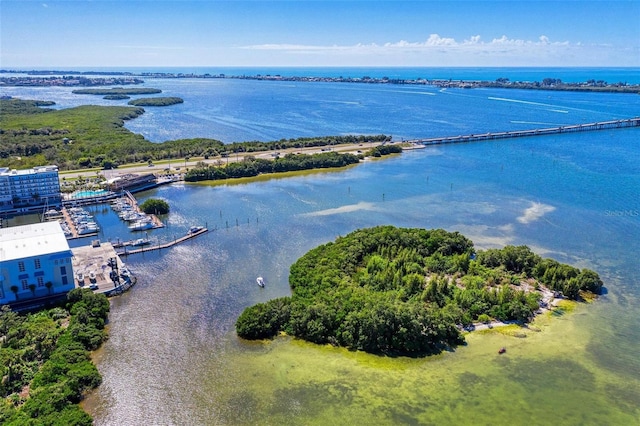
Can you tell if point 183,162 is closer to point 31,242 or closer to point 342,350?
point 31,242

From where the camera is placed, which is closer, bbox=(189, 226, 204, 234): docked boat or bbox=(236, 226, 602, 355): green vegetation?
bbox=(236, 226, 602, 355): green vegetation

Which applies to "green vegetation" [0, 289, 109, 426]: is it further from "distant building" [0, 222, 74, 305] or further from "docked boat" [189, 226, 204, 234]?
"docked boat" [189, 226, 204, 234]

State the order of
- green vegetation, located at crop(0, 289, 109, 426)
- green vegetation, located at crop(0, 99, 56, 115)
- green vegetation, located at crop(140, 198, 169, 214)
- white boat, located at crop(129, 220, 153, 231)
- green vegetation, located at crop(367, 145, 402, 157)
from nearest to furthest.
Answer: green vegetation, located at crop(0, 289, 109, 426)
white boat, located at crop(129, 220, 153, 231)
green vegetation, located at crop(140, 198, 169, 214)
green vegetation, located at crop(367, 145, 402, 157)
green vegetation, located at crop(0, 99, 56, 115)

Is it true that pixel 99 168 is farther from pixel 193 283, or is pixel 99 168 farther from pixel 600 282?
pixel 600 282

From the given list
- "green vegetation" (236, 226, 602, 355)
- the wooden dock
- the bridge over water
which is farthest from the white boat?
the bridge over water

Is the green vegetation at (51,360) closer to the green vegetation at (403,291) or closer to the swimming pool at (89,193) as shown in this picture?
the green vegetation at (403,291)

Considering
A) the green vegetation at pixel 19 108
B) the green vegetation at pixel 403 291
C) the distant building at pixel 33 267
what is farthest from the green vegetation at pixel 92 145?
the green vegetation at pixel 403 291

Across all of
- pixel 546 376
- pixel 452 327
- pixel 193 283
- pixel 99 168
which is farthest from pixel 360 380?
pixel 99 168
